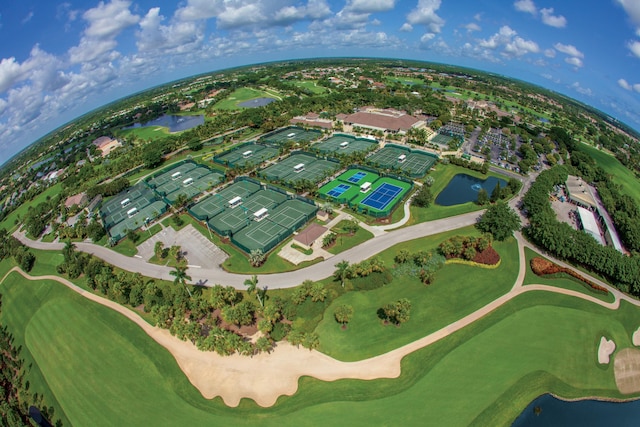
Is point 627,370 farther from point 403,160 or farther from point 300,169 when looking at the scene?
point 300,169

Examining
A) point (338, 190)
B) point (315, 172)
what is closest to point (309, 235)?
point (338, 190)

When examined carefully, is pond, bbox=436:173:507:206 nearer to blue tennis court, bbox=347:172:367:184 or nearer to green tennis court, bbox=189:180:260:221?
blue tennis court, bbox=347:172:367:184

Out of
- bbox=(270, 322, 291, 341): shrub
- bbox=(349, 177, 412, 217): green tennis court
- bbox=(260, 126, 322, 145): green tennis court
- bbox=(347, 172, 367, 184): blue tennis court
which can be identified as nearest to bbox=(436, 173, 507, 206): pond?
bbox=(349, 177, 412, 217): green tennis court

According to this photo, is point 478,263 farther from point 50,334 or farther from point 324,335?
point 50,334

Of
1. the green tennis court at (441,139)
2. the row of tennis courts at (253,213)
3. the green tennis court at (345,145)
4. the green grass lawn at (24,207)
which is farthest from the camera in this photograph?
the green tennis court at (441,139)

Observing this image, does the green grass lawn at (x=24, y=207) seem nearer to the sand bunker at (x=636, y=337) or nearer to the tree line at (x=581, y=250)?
the tree line at (x=581, y=250)

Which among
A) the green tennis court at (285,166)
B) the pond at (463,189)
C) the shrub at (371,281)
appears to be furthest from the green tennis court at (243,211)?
the pond at (463,189)
